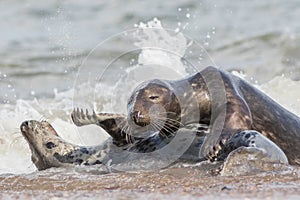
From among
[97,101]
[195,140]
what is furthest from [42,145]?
[97,101]

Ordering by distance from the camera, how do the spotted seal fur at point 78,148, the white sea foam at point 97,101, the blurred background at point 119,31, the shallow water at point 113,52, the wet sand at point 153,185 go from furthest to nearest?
the blurred background at point 119,31
the shallow water at point 113,52
the white sea foam at point 97,101
the spotted seal fur at point 78,148
the wet sand at point 153,185

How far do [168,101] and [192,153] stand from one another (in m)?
0.37

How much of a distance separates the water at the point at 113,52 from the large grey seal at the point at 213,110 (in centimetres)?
116

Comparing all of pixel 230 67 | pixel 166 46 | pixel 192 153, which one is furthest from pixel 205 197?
pixel 230 67

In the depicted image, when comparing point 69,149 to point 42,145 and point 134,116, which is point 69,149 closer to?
point 42,145

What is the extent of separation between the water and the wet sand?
1.45 meters

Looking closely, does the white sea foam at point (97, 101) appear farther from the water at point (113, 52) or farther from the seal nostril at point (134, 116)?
the seal nostril at point (134, 116)

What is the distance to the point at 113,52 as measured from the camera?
1349 cm

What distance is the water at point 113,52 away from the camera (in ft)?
28.5

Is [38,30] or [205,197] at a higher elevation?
[38,30]

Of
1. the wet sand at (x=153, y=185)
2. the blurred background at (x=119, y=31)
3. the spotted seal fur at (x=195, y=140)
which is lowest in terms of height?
the wet sand at (x=153, y=185)

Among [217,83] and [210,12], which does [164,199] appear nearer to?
[217,83]

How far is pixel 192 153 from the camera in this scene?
18.0 feet

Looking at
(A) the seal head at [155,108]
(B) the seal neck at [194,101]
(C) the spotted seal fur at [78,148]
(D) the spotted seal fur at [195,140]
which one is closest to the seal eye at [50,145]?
(C) the spotted seal fur at [78,148]
